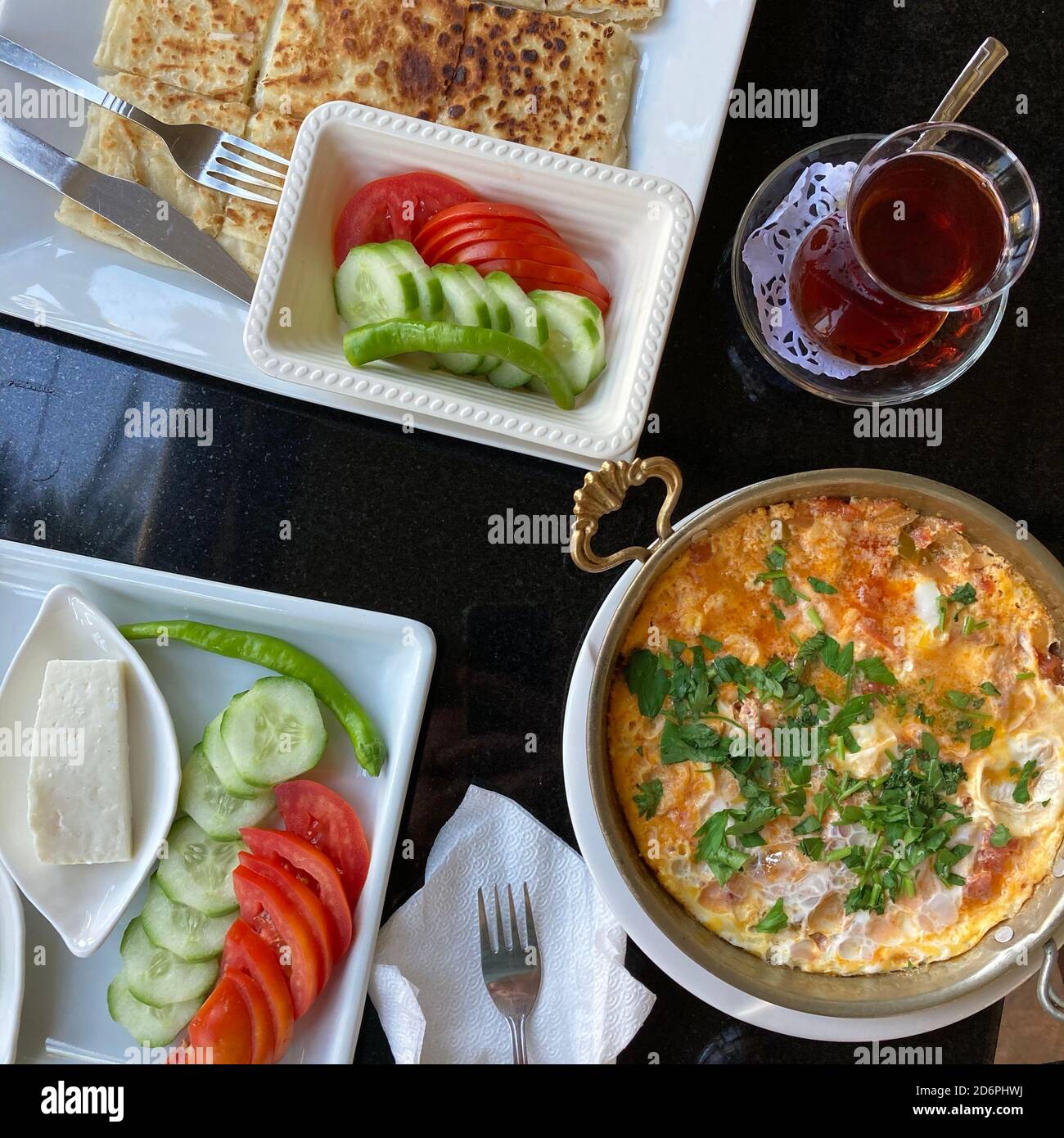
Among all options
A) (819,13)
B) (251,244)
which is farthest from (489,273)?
(819,13)

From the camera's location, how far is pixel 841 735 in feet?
6.94

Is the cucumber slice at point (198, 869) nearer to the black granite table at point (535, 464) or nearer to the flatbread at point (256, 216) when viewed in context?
the black granite table at point (535, 464)

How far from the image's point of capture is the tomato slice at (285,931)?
85.4 inches

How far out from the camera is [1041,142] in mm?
2416

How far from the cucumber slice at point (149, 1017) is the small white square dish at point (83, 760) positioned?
5.9 inches

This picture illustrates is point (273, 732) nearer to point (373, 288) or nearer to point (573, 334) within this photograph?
point (373, 288)

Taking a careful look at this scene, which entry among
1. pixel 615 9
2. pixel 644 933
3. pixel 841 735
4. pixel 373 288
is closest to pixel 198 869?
pixel 644 933

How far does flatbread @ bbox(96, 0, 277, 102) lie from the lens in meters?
2.31

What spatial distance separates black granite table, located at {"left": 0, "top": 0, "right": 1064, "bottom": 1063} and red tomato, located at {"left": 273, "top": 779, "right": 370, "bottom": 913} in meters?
0.11

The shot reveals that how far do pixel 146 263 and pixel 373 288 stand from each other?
600 mm

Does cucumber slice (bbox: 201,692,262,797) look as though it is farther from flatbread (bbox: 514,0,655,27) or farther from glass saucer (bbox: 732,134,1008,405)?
flatbread (bbox: 514,0,655,27)

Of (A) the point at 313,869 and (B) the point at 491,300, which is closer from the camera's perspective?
(B) the point at 491,300

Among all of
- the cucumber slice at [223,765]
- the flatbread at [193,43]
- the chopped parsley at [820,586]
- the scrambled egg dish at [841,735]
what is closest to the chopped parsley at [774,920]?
the scrambled egg dish at [841,735]
